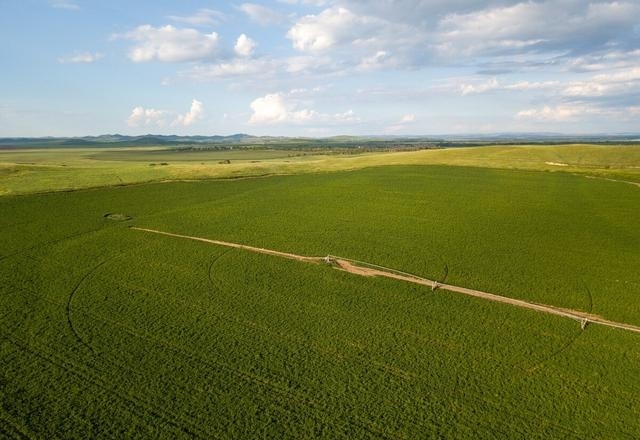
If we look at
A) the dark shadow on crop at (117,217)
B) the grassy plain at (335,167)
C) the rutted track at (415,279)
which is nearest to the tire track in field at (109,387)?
the rutted track at (415,279)

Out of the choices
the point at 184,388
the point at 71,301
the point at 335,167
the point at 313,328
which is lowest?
the point at 184,388

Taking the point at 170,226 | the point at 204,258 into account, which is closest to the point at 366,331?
the point at 204,258

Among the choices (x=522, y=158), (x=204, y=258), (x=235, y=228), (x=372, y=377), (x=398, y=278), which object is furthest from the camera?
(x=522, y=158)

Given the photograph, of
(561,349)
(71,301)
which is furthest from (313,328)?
(71,301)

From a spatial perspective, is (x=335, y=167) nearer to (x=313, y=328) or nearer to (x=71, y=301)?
(x=71, y=301)

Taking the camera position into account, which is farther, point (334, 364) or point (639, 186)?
point (639, 186)

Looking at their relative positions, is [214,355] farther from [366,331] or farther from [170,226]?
[170,226]
